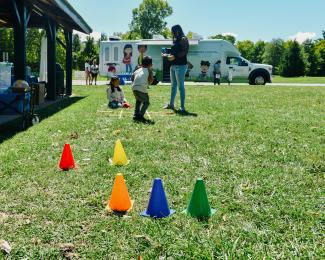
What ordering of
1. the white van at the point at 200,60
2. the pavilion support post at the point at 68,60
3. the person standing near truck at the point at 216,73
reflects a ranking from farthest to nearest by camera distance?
the white van at the point at 200,60 → the person standing near truck at the point at 216,73 → the pavilion support post at the point at 68,60

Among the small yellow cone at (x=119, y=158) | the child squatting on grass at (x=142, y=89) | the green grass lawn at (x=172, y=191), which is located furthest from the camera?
the child squatting on grass at (x=142, y=89)

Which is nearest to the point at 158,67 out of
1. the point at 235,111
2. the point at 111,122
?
the point at 235,111

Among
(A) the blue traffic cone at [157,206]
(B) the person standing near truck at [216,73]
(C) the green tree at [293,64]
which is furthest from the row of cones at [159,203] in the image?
(C) the green tree at [293,64]

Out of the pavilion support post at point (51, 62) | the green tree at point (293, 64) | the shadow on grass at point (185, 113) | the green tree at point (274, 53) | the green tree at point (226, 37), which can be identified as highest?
the green tree at point (226, 37)

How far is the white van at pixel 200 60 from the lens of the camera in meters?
29.7

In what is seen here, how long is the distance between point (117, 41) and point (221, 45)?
9.01 metres

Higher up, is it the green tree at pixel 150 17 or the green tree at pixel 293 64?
the green tree at pixel 150 17

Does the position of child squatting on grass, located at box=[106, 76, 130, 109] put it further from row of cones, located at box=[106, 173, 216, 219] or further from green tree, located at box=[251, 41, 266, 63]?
green tree, located at box=[251, 41, 266, 63]

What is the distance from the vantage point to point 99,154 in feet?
18.4

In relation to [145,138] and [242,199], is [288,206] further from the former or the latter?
[145,138]

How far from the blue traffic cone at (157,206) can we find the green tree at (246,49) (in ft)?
375

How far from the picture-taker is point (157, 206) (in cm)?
336

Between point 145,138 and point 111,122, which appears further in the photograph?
point 111,122

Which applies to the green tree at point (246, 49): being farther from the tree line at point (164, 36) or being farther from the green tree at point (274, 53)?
the green tree at point (274, 53)
